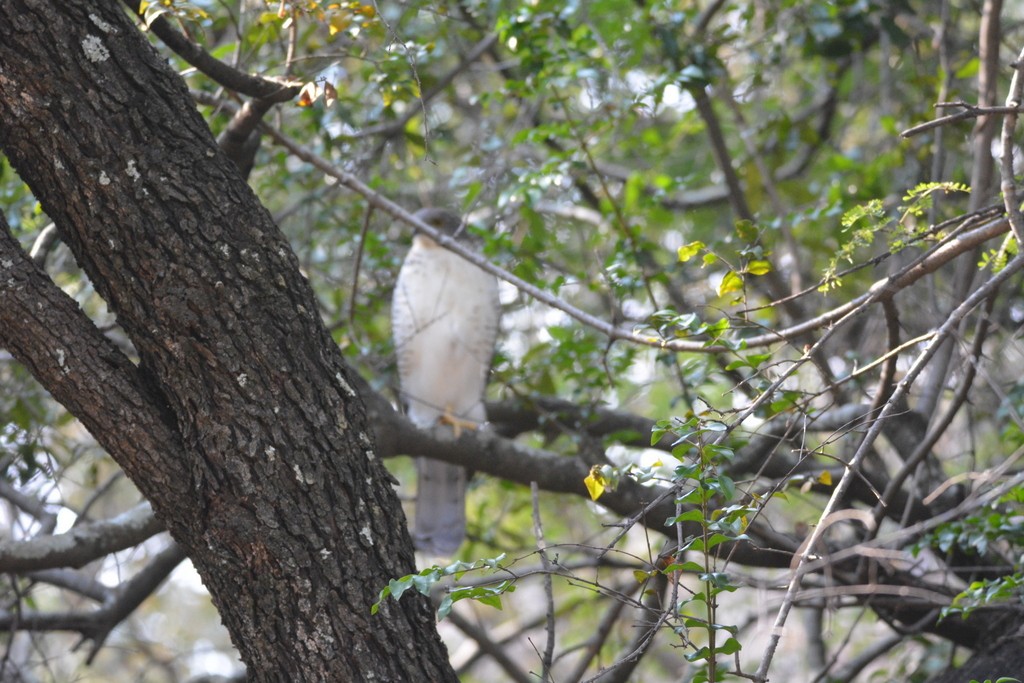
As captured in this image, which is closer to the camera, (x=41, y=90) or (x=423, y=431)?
(x=41, y=90)

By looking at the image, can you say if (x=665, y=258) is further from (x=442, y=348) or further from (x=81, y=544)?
(x=81, y=544)

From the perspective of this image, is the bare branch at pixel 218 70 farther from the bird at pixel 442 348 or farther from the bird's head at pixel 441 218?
the bird's head at pixel 441 218

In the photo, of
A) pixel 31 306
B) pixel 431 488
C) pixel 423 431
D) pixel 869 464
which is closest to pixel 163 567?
pixel 423 431

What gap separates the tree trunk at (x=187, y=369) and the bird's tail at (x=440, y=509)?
7.00ft

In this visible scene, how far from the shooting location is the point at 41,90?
5.56 feet

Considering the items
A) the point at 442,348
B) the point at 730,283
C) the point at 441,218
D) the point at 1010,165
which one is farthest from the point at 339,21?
the point at 442,348

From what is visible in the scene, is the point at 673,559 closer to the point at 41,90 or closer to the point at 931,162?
the point at 41,90

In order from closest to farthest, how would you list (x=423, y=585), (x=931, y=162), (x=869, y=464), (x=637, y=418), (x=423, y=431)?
(x=423, y=585) < (x=423, y=431) < (x=637, y=418) < (x=869, y=464) < (x=931, y=162)

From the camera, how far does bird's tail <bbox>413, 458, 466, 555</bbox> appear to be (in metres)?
3.90

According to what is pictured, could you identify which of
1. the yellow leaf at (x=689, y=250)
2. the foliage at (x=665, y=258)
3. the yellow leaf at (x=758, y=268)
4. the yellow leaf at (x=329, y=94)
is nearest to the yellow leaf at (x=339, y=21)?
the foliage at (x=665, y=258)

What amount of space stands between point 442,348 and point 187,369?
2.67 m

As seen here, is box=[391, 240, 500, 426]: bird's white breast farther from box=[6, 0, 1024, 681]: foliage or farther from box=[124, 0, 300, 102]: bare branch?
box=[124, 0, 300, 102]: bare branch

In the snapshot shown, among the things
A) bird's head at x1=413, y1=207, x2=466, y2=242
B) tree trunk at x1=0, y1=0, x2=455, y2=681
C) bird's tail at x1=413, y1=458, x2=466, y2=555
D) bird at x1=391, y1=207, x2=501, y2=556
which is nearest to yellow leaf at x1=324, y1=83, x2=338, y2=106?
tree trunk at x1=0, y1=0, x2=455, y2=681

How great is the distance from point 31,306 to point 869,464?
2.94 meters
